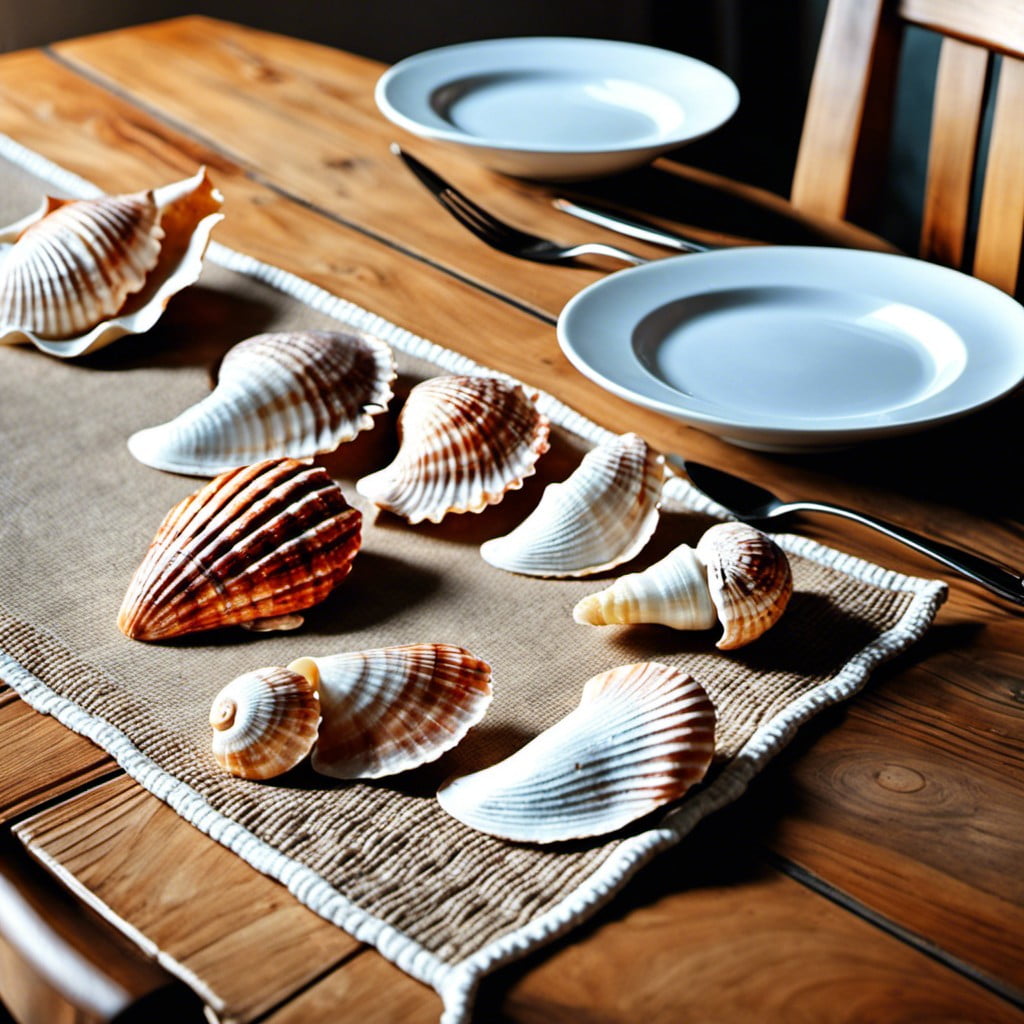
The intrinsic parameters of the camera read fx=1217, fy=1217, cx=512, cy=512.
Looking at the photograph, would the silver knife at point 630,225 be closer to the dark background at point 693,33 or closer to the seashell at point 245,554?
the seashell at point 245,554

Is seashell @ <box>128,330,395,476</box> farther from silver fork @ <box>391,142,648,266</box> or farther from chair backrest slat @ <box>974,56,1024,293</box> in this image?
chair backrest slat @ <box>974,56,1024,293</box>

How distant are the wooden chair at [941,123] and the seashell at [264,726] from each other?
79 centimetres

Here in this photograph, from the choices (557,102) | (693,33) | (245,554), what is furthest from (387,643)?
(693,33)

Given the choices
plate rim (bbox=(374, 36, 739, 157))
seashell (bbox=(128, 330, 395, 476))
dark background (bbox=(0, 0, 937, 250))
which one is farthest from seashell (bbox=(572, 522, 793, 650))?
dark background (bbox=(0, 0, 937, 250))

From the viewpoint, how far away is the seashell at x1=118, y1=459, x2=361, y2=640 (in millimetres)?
581

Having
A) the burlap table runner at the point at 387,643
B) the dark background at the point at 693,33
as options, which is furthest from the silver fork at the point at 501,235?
the dark background at the point at 693,33

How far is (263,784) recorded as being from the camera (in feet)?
1.64

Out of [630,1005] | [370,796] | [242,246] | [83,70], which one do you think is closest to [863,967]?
[630,1005]

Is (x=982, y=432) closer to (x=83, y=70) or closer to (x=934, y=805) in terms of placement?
(x=934, y=805)

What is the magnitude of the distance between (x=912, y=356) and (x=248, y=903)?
0.54 m

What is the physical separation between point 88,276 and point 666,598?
0.47 metres

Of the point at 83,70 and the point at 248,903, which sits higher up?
the point at 83,70

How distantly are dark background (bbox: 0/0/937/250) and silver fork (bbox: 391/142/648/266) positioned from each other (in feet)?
4.88

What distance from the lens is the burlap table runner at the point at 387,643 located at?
1.47 ft
